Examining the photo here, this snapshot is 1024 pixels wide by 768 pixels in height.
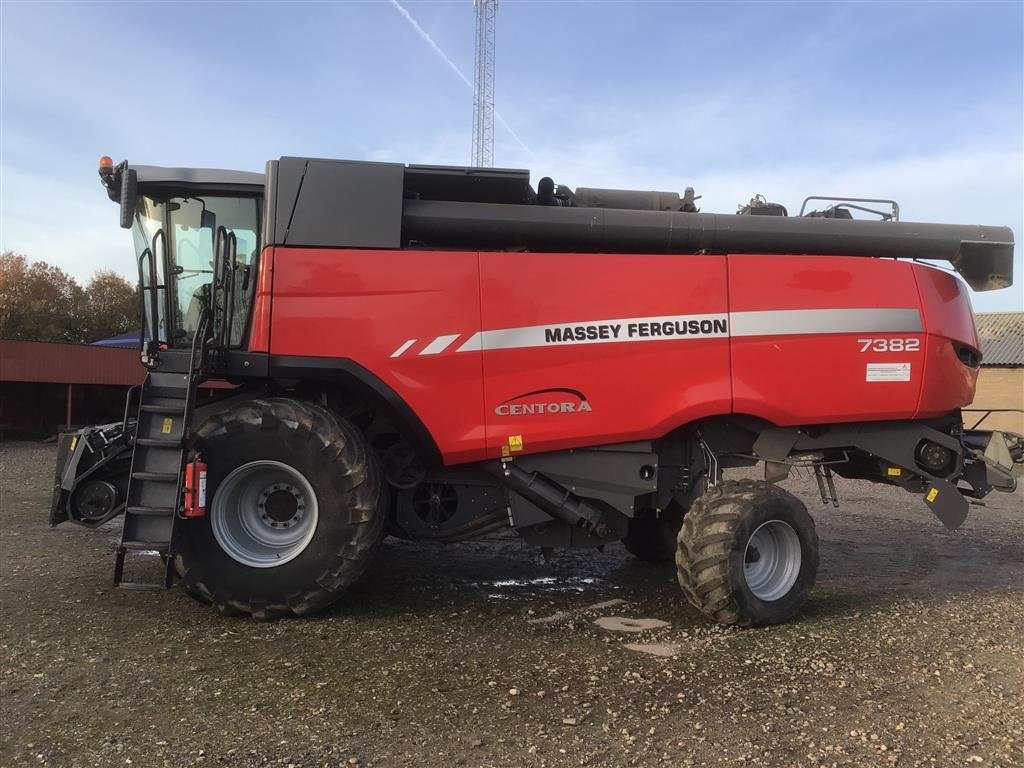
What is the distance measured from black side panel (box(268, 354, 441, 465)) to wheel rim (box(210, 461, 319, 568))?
24.3 inches

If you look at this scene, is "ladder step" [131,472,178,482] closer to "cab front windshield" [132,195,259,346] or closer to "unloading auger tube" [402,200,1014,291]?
"cab front windshield" [132,195,259,346]

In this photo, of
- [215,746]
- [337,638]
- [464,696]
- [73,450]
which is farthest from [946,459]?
[73,450]

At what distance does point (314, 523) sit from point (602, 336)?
7.46 feet

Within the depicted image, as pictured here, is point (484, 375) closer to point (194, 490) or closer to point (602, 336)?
point (602, 336)

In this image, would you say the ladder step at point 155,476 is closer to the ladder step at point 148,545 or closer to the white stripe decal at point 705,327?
the ladder step at point 148,545

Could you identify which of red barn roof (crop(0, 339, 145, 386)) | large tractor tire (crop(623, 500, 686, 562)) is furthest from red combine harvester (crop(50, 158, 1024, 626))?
red barn roof (crop(0, 339, 145, 386))

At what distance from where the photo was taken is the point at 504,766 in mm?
3061

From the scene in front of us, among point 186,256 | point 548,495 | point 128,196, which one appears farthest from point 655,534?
point 128,196

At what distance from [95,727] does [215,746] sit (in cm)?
60

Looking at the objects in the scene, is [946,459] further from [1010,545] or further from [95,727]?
[95,727]

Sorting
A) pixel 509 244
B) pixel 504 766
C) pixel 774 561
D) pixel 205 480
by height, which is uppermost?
pixel 509 244

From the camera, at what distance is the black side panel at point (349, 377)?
189 inches

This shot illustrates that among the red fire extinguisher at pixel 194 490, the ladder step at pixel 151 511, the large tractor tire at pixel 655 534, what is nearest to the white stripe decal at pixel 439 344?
the red fire extinguisher at pixel 194 490

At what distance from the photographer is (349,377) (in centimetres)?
485
